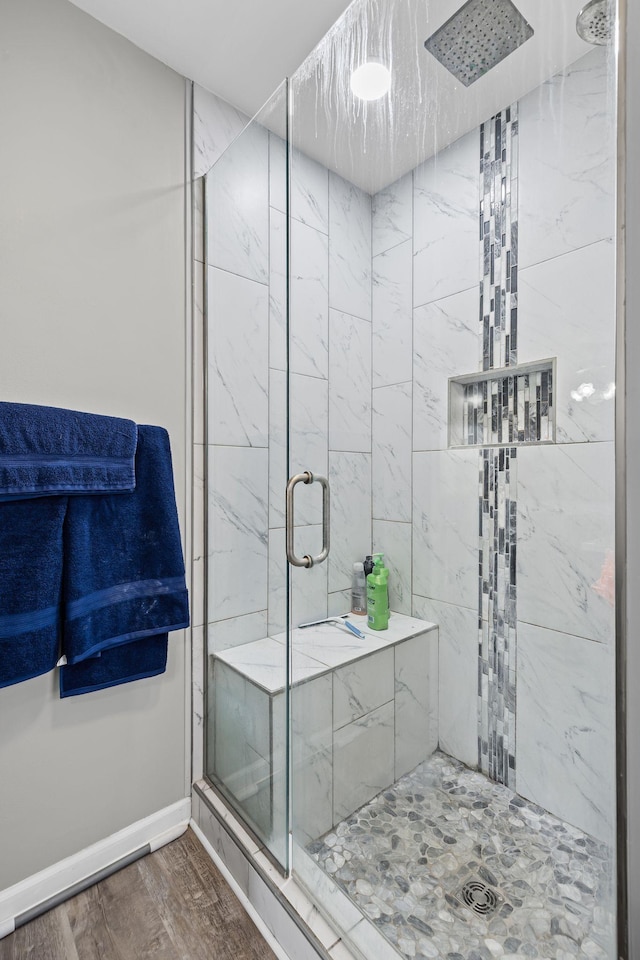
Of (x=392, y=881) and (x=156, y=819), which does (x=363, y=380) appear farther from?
(x=156, y=819)

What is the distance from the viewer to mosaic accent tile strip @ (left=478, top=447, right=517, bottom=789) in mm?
856

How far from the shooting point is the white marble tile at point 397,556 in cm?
102

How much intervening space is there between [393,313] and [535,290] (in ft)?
1.04

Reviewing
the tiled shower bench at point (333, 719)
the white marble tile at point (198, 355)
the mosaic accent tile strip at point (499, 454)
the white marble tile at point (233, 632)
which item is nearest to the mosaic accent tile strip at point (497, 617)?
the mosaic accent tile strip at point (499, 454)

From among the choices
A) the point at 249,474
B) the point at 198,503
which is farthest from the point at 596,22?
the point at 198,503

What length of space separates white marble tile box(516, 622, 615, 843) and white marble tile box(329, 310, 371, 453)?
21.1 inches

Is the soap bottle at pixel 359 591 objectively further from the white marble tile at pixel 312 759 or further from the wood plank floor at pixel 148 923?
the wood plank floor at pixel 148 923

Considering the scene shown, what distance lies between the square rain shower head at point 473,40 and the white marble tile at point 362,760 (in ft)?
4.26

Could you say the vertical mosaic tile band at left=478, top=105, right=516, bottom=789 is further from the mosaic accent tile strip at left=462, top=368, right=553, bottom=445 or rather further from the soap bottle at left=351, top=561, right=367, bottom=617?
the soap bottle at left=351, top=561, right=367, bottom=617

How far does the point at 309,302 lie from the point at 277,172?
15.8 inches

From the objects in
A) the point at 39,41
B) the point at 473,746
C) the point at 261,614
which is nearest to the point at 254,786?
the point at 261,614

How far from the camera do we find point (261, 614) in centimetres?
136

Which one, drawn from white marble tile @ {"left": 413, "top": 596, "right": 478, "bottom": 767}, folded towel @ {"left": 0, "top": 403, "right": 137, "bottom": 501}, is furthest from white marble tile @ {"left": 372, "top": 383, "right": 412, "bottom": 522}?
folded towel @ {"left": 0, "top": 403, "right": 137, "bottom": 501}

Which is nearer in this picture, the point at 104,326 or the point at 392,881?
the point at 392,881
